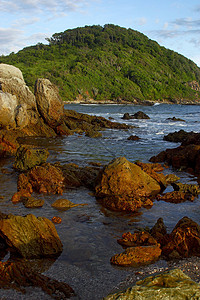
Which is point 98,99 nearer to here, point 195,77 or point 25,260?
point 195,77

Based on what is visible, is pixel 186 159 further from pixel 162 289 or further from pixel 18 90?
pixel 18 90

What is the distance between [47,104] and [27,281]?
18804mm

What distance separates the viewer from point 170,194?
8.70m

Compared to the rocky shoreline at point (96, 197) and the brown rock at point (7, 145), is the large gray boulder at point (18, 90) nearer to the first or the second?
the rocky shoreline at point (96, 197)

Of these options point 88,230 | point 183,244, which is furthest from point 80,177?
point 183,244

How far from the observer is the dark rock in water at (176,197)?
27.8ft

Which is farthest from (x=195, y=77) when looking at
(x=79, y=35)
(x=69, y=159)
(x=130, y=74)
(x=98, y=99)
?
(x=69, y=159)

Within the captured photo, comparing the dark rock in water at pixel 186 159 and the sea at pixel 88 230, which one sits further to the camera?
the dark rock in water at pixel 186 159

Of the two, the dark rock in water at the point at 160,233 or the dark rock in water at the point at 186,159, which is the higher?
the dark rock in water at the point at 186,159

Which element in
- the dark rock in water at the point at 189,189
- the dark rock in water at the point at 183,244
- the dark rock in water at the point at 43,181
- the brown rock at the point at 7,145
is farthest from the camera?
the brown rock at the point at 7,145

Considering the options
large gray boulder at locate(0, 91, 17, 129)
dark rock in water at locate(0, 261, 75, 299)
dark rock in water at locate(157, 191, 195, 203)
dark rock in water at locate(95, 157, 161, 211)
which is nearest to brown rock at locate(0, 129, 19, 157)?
large gray boulder at locate(0, 91, 17, 129)

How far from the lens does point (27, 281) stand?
4.33 m

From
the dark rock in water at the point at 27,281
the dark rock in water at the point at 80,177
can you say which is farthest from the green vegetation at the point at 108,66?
the dark rock in water at the point at 27,281

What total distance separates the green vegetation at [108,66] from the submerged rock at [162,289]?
84770 millimetres
